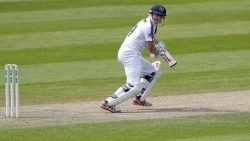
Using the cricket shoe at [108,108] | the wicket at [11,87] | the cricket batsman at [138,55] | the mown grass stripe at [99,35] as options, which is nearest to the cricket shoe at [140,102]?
the cricket batsman at [138,55]

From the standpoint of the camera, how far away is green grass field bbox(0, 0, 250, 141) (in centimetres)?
1078

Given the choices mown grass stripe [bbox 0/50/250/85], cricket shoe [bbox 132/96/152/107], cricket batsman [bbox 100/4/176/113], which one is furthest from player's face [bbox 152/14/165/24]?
mown grass stripe [bbox 0/50/250/85]

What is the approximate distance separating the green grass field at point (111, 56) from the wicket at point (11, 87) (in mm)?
802

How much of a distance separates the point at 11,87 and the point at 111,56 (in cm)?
646

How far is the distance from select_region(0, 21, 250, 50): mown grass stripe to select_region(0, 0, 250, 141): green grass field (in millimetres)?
23

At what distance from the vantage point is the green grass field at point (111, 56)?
424 inches

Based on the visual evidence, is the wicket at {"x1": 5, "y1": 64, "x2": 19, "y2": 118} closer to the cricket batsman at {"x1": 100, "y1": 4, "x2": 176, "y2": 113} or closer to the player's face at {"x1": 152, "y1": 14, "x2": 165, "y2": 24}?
the cricket batsman at {"x1": 100, "y1": 4, "x2": 176, "y2": 113}

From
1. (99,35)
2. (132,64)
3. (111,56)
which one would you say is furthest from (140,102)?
(99,35)

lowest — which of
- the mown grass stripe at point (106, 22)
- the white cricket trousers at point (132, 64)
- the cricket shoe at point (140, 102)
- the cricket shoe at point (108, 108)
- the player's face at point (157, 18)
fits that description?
the cricket shoe at point (108, 108)

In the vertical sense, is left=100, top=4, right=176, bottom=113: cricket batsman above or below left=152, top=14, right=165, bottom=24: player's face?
below

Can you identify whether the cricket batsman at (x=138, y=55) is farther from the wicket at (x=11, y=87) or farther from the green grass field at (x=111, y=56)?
the wicket at (x=11, y=87)

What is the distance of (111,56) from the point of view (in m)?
17.9

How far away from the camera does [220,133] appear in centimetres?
1045

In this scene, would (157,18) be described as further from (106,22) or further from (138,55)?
(106,22)
